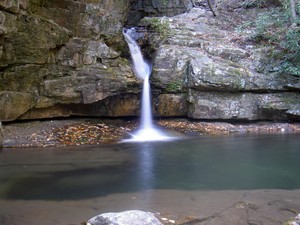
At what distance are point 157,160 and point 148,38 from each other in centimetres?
768

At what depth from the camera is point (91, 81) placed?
11.4 m

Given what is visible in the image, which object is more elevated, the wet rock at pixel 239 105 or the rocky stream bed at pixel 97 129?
the wet rock at pixel 239 105

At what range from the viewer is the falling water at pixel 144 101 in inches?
451

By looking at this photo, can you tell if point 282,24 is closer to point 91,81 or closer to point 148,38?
point 148,38

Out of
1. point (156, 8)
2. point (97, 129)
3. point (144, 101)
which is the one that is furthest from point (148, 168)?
point (156, 8)

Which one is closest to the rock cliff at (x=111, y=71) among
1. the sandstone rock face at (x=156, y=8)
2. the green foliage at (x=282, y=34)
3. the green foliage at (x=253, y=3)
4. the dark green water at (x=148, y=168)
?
the green foliage at (x=282, y=34)

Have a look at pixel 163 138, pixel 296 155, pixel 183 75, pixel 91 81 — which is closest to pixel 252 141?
pixel 296 155

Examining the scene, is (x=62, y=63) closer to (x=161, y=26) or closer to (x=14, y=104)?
(x=14, y=104)

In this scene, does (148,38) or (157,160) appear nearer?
(157,160)

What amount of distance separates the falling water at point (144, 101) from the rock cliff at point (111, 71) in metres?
0.29

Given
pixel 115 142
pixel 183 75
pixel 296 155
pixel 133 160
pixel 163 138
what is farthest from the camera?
pixel 183 75

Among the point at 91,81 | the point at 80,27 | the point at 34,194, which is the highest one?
the point at 80,27

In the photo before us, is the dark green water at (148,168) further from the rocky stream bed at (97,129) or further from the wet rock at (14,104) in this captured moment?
the wet rock at (14,104)

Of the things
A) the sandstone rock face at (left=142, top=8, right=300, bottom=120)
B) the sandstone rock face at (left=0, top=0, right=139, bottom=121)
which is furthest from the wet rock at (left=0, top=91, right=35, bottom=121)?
the sandstone rock face at (left=142, top=8, right=300, bottom=120)
